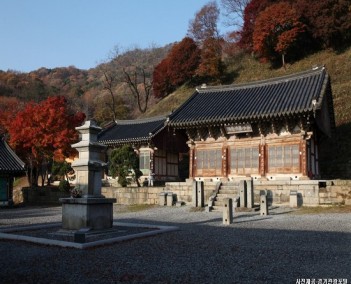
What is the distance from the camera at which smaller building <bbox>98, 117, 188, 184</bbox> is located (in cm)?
3088

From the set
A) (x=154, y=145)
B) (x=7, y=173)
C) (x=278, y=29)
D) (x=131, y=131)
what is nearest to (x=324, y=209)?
(x=154, y=145)

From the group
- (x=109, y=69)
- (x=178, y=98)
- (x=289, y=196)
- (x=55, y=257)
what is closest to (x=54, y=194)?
(x=289, y=196)

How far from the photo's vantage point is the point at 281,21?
148ft

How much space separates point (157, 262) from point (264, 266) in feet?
7.58

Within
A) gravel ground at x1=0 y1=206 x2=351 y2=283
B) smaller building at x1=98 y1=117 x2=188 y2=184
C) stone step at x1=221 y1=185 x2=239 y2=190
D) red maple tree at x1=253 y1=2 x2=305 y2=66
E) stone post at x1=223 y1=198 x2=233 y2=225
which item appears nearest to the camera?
gravel ground at x1=0 y1=206 x2=351 y2=283

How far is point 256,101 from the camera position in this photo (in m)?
24.7

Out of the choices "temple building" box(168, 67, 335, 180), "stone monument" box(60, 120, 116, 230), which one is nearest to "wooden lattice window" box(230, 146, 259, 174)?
"temple building" box(168, 67, 335, 180)

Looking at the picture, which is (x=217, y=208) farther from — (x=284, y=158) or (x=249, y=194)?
(x=284, y=158)

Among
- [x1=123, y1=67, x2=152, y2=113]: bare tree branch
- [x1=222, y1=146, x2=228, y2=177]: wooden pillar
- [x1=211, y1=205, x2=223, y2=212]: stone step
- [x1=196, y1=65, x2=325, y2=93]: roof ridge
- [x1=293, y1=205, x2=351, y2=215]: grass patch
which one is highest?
[x1=123, y1=67, x2=152, y2=113]: bare tree branch

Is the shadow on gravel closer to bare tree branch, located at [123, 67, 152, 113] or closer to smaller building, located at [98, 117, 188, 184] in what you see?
smaller building, located at [98, 117, 188, 184]

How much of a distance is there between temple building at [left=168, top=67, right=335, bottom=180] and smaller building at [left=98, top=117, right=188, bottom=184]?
4581mm

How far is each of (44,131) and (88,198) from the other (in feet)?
67.3

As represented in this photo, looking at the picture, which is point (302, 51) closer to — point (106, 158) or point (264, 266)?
point (106, 158)

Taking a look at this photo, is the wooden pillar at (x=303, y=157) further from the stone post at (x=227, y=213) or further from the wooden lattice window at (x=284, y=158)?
the stone post at (x=227, y=213)
